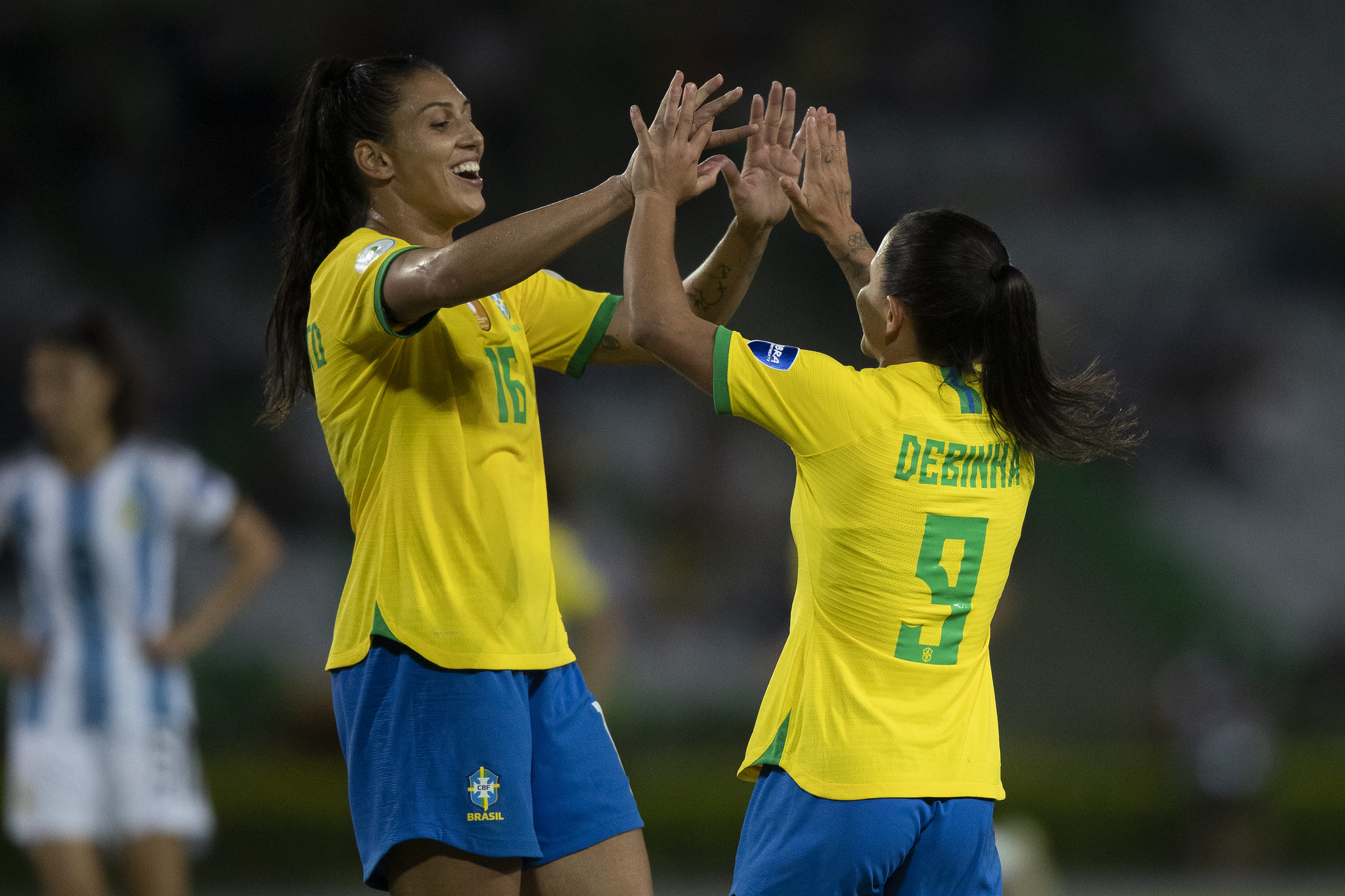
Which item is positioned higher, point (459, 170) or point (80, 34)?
point (80, 34)

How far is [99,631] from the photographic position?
507 cm

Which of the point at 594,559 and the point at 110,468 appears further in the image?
the point at 594,559

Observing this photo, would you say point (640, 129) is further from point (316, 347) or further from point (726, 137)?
point (316, 347)

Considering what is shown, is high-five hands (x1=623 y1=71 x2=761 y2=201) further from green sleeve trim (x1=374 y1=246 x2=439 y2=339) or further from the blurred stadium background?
the blurred stadium background

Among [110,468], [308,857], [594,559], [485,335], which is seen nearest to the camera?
[485,335]

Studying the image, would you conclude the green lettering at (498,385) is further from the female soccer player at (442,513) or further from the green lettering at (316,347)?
the green lettering at (316,347)

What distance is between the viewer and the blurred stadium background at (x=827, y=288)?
36.0ft

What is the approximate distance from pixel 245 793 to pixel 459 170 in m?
7.27

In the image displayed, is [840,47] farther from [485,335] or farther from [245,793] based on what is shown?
[485,335]

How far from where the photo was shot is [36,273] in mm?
12094

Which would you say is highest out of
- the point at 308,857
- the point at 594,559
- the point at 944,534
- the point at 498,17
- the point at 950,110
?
the point at 498,17

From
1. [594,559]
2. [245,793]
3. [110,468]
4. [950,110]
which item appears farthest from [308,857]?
[950,110]

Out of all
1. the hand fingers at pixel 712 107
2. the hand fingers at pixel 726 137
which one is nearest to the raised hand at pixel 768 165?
the hand fingers at pixel 726 137

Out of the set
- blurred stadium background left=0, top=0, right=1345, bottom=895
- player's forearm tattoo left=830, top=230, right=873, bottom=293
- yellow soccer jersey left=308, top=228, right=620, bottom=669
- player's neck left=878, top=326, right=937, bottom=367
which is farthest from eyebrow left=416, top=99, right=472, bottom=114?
blurred stadium background left=0, top=0, right=1345, bottom=895
